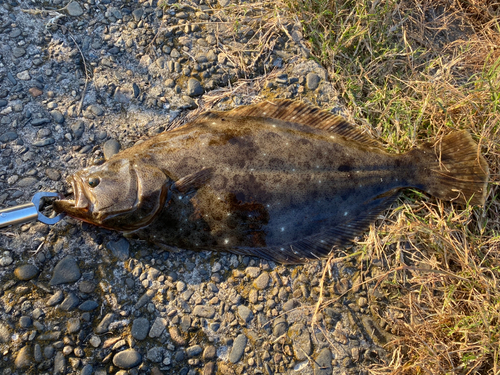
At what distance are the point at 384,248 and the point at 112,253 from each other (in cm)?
240

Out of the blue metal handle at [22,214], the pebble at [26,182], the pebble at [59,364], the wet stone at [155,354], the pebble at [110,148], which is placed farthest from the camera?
the pebble at [110,148]

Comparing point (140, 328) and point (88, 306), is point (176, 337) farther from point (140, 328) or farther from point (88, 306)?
point (88, 306)

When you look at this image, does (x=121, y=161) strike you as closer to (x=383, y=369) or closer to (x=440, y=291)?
(x=383, y=369)

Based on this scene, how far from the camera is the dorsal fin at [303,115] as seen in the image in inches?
125

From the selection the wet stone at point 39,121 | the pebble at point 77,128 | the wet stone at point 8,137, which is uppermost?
the wet stone at point 39,121

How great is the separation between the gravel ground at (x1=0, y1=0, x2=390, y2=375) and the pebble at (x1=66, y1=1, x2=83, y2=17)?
0.01 m

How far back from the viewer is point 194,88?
3365mm

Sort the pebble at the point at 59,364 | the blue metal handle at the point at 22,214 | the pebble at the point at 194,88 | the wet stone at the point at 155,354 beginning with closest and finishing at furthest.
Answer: the blue metal handle at the point at 22,214, the pebble at the point at 59,364, the wet stone at the point at 155,354, the pebble at the point at 194,88

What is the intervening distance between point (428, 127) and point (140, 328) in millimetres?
3185

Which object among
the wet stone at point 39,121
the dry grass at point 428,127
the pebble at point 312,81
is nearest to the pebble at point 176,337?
the dry grass at point 428,127

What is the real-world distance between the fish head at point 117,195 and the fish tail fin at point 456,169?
7.53 feet

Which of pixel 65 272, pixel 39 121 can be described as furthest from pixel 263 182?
A: pixel 39 121

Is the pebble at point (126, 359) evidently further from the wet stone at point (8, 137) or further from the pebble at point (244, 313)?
the wet stone at point (8, 137)

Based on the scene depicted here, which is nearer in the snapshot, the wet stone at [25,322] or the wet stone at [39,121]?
the wet stone at [25,322]
